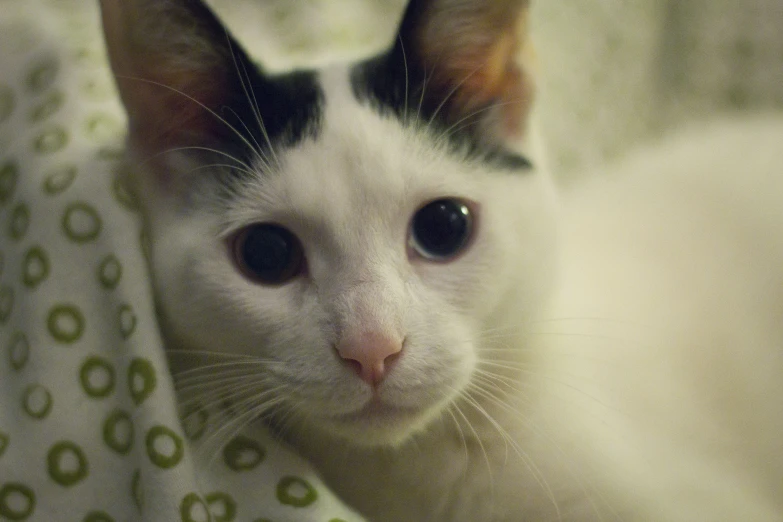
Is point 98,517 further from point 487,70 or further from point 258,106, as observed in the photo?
point 487,70

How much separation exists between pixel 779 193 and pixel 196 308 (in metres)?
1.24

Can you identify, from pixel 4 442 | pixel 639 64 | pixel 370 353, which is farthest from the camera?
pixel 639 64

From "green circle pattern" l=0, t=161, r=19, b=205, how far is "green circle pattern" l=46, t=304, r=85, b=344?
0.82 feet

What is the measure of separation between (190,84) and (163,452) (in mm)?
517

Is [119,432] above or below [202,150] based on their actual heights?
below

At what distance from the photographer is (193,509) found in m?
0.83

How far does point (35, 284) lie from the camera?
917 millimetres

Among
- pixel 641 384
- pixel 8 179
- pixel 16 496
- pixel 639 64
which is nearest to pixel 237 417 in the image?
pixel 16 496

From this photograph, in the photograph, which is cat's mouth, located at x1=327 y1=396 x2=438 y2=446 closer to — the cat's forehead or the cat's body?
the cat's body

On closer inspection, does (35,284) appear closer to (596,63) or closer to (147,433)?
(147,433)

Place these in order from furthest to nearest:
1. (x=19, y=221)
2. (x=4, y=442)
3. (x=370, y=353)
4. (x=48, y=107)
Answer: (x=48, y=107), (x=19, y=221), (x=4, y=442), (x=370, y=353)

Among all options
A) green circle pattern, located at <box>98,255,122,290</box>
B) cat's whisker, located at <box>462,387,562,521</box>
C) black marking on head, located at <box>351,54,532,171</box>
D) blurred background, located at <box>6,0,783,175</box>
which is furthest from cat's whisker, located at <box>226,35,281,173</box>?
blurred background, located at <box>6,0,783,175</box>

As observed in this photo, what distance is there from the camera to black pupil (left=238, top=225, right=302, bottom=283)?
89 centimetres

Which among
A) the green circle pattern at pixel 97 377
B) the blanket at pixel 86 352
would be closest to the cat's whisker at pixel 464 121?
the blanket at pixel 86 352
